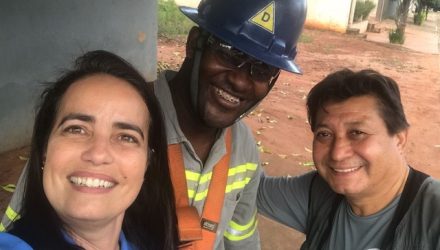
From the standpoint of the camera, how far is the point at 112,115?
1.55m

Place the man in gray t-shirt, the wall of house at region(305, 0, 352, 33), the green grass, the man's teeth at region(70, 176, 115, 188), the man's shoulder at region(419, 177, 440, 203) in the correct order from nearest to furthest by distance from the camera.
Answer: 1. the man's teeth at region(70, 176, 115, 188)
2. the man's shoulder at region(419, 177, 440, 203)
3. the man in gray t-shirt
4. the green grass
5. the wall of house at region(305, 0, 352, 33)

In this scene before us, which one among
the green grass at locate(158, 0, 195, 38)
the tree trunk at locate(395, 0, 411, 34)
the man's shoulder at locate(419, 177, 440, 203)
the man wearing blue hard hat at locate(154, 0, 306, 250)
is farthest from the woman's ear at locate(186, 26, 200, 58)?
the tree trunk at locate(395, 0, 411, 34)

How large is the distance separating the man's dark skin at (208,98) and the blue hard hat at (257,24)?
112 mm

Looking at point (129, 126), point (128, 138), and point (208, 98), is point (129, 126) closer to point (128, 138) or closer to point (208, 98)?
point (128, 138)

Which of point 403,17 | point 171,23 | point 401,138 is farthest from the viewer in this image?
point 403,17

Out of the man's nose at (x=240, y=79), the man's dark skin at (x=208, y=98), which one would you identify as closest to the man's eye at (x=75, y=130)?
the man's dark skin at (x=208, y=98)

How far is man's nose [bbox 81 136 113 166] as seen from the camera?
144 centimetres

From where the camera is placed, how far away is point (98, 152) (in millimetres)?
1453

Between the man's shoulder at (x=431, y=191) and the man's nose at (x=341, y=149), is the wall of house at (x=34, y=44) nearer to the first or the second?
the man's nose at (x=341, y=149)

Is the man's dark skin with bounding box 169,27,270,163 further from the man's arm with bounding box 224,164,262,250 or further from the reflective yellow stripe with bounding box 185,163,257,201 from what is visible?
the man's arm with bounding box 224,164,262,250

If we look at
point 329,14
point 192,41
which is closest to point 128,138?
point 192,41

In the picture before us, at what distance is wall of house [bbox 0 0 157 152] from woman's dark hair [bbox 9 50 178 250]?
3.49 meters

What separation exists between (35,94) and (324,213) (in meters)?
5.15

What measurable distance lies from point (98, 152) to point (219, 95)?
Result: 0.76 meters
